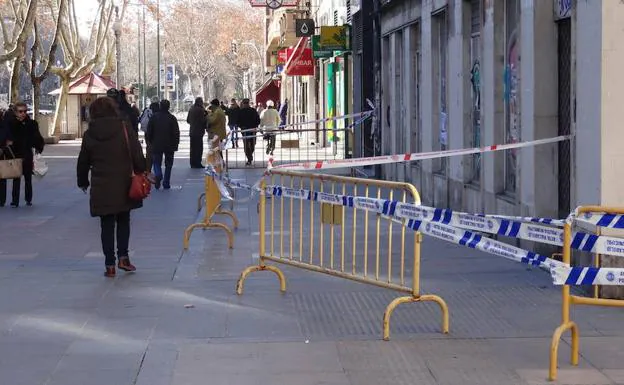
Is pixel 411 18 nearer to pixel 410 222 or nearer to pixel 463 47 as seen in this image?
pixel 463 47

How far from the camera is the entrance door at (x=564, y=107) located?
1146 cm

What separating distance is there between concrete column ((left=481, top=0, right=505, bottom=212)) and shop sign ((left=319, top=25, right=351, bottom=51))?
55.5ft

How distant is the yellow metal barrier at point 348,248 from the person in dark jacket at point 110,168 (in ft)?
4.27

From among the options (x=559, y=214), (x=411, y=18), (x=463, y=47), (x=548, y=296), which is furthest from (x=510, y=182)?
(x=411, y=18)

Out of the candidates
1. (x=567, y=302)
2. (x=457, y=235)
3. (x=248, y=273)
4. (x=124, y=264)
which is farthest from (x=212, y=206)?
(x=567, y=302)

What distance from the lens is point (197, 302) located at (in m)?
9.80

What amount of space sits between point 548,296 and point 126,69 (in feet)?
437

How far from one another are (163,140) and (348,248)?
33.8 ft

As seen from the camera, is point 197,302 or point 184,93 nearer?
point 197,302

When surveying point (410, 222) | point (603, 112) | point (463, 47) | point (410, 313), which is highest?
point (463, 47)

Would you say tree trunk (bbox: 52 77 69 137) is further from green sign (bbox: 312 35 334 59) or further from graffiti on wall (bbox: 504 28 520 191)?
graffiti on wall (bbox: 504 28 520 191)

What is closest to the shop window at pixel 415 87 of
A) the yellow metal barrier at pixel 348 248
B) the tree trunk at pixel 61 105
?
the yellow metal barrier at pixel 348 248

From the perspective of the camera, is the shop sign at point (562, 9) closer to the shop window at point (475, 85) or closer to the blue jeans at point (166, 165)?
the shop window at point (475, 85)

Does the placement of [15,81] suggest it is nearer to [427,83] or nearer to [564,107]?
[427,83]
